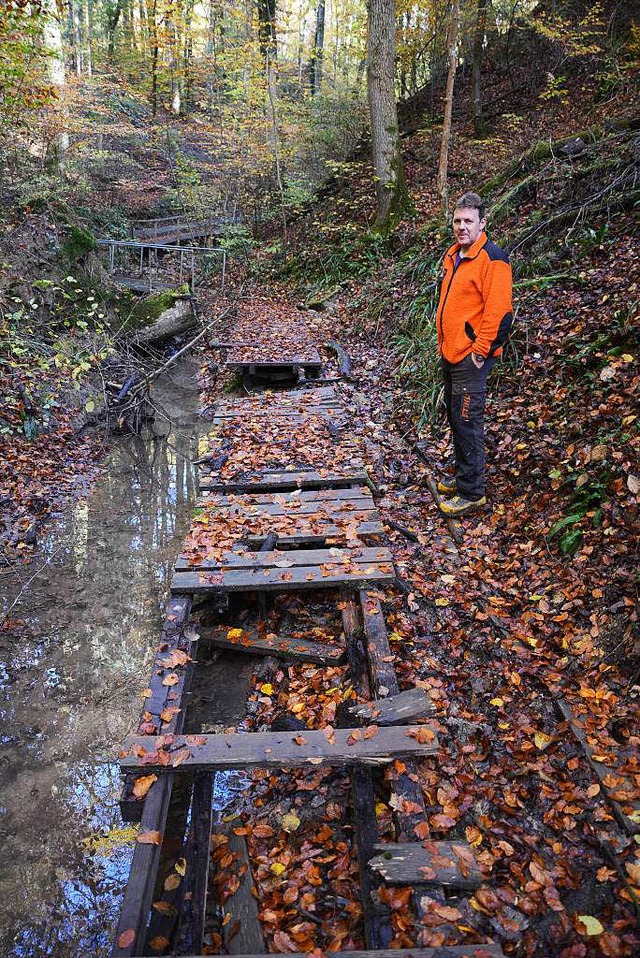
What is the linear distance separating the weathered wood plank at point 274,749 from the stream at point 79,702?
31.9 inches

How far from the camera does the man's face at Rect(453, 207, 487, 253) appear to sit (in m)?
4.09

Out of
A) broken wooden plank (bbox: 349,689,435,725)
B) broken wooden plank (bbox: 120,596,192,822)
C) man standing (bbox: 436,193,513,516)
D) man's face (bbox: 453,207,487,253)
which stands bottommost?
broken wooden plank (bbox: 120,596,192,822)

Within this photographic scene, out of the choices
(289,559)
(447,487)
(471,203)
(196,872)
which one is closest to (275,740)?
(196,872)

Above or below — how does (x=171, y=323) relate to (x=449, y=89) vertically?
below

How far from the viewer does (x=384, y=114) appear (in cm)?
1273

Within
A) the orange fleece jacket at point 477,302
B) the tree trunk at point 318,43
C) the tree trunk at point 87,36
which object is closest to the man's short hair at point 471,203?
the orange fleece jacket at point 477,302

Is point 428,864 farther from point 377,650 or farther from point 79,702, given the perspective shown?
point 79,702

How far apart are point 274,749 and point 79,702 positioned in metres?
2.01

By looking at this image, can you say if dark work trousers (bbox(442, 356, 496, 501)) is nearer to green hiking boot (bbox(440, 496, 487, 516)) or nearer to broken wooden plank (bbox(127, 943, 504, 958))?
green hiking boot (bbox(440, 496, 487, 516))

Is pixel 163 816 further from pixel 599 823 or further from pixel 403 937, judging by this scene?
pixel 599 823

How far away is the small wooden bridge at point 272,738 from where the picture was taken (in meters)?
2.22

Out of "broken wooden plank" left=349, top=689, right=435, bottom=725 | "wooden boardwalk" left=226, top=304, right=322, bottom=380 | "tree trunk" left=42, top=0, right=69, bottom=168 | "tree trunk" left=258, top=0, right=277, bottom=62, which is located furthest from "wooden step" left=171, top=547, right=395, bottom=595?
"tree trunk" left=258, top=0, right=277, bottom=62

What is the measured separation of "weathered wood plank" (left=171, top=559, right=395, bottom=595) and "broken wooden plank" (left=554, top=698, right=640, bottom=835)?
1.53 m

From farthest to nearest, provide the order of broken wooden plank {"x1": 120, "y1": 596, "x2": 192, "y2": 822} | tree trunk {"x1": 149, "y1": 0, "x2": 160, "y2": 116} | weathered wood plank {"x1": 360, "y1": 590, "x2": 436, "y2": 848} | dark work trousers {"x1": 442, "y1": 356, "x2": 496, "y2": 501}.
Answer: tree trunk {"x1": 149, "y1": 0, "x2": 160, "y2": 116}, dark work trousers {"x1": 442, "y1": 356, "x2": 496, "y2": 501}, broken wooden plank {"x1": 120, "y1": 596, "x2": 192, "y2": 822}, weathered wood plank {"x1": 360, "y1": 590, "x2": 436, "y2": 848}
